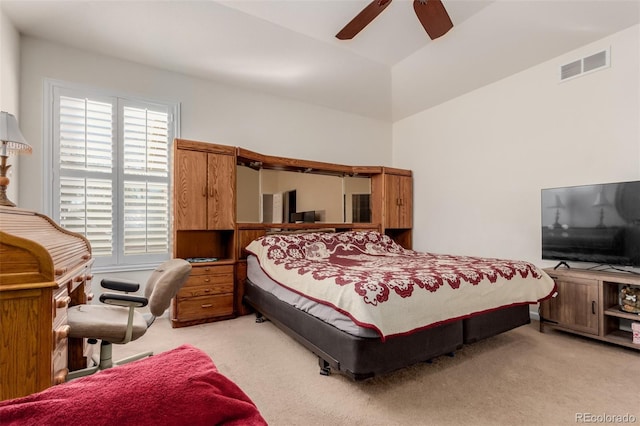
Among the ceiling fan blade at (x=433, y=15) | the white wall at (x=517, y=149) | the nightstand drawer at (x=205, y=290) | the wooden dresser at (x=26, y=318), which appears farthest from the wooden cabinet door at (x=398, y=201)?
the wooden dresser at (x=26, y=318)

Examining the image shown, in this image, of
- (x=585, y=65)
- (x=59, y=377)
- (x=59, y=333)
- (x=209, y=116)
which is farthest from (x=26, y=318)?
(x=585, y=65)

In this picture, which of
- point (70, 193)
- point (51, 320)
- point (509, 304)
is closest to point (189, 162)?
point (70, 193)

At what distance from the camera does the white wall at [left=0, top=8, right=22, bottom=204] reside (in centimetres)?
251

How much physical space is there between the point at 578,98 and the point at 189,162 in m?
4.21

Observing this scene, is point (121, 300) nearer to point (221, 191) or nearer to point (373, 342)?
point (373, 342)

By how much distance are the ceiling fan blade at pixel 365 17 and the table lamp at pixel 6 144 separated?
2573 mm

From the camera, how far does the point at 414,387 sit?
2016 millimetres

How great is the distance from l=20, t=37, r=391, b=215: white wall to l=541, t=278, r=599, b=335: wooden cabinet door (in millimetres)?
3173

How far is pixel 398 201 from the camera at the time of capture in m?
4.89

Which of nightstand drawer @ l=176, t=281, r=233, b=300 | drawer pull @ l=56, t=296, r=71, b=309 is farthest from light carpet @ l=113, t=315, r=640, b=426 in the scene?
drawer pull @ l=56, t=296, r=71, b=309

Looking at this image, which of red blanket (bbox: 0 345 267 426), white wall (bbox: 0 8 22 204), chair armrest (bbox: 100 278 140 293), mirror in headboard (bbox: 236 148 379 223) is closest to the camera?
red blanket (bbox: 0 345 267 426)

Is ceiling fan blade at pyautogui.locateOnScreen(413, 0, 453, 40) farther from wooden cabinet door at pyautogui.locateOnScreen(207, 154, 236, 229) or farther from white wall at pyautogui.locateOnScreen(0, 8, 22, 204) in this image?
white wall at pyautogui.locateOnScreen(0, 8, 22, 204)

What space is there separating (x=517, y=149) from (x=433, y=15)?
7.14 feet

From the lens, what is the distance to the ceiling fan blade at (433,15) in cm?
222
